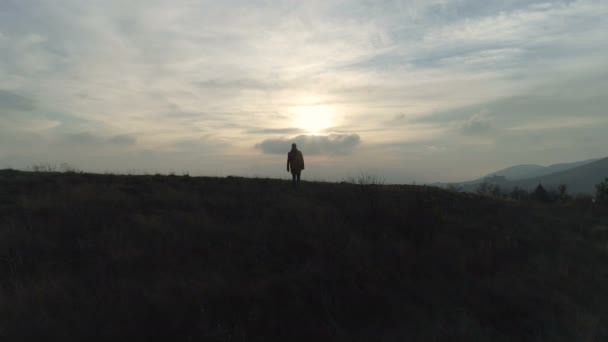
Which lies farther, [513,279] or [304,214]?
[304,214]

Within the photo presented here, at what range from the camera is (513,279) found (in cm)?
703

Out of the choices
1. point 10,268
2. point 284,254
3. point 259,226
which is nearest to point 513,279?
point 284,254

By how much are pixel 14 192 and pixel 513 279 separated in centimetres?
1328

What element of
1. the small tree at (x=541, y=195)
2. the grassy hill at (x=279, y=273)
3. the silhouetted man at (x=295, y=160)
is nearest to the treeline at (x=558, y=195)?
the small tree at (x=541, y=195)

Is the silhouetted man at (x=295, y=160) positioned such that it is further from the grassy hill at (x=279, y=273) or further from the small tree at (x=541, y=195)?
the small tree at (x=541, y=195)

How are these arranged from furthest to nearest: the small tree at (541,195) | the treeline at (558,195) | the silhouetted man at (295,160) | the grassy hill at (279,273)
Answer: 1. the small tree at (541,195)
2. the treeline at (558,195)
3. the silhouetted man at (295,160)
4. the grassy hill at (279,273)

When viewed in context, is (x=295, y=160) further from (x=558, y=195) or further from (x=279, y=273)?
(x=558, y=195)

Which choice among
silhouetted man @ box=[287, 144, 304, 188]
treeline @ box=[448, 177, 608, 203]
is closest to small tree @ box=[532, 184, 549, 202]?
treeline @ box=[448, 177, 608, 203]

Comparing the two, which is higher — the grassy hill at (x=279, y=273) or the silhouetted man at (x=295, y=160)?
the silhouetted man at (x=295, y=160)

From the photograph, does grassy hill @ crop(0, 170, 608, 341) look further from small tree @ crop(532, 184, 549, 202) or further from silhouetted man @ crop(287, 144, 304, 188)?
small tree @ crop(532, 184, 549, 202)

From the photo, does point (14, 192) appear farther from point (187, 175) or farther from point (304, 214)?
point (304, 214)

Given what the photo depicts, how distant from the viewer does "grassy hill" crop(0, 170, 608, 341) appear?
4914mm

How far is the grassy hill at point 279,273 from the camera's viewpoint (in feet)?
16.1

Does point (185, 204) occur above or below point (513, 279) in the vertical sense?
above
